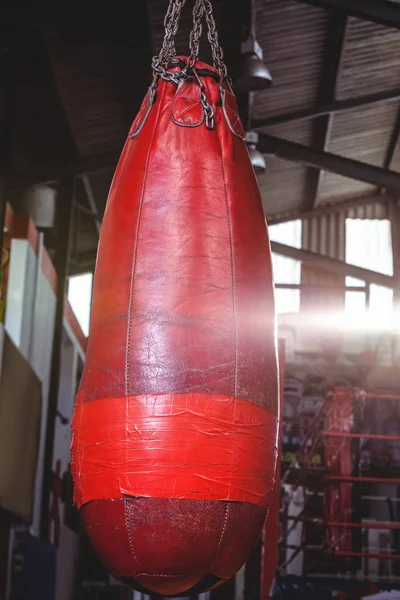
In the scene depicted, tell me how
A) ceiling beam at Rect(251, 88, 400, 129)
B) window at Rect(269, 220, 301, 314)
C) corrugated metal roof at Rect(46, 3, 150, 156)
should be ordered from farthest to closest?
window at Rect(269, 220, 301, 314)
ceiling beam at Rect(251, 88, 400, 129)
corrugated metal roof at Rect(46, 3, 150, 156)

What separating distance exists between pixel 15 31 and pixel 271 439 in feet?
23.2

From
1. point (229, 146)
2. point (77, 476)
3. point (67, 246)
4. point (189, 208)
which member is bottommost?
point (77, 476)

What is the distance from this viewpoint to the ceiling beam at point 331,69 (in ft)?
34.2

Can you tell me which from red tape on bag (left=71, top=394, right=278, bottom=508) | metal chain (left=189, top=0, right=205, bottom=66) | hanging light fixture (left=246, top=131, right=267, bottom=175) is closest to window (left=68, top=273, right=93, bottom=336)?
hanging light fixture (left=246, top=131, right=267, bottom=175)

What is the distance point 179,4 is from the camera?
10.2ft

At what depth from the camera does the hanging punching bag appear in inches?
100

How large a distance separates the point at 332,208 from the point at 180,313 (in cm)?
1511

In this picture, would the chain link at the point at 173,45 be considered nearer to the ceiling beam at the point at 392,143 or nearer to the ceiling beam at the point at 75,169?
the ceiling beam at the point at 75,169

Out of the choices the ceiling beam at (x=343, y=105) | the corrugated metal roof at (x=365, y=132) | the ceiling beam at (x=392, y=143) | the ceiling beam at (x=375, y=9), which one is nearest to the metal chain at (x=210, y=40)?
the ceiling beam at (x=375, y=9)

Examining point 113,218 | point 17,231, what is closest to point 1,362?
point 17,231

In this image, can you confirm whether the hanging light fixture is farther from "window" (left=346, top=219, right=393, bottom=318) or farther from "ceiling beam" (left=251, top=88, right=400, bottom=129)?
"window" (left=346, top=219, right=393, bottom=318)

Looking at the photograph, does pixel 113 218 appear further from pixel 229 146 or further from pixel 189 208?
pixel 229 146

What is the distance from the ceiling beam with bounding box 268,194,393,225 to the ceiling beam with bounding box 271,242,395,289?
78cm

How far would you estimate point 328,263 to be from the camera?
654 inches
